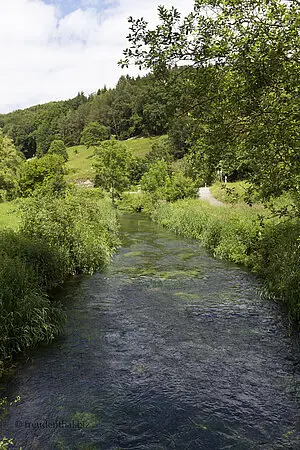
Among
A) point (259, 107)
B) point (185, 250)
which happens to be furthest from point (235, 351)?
point (185, 250)

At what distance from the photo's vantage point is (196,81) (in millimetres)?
8945

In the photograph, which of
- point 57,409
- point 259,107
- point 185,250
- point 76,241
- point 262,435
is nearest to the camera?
point 262,435

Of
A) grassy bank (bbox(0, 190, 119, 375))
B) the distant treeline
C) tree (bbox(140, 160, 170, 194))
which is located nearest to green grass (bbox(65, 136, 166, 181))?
the distant treeline

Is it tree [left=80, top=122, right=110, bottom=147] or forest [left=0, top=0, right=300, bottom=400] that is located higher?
tree [left=80, top=122, right=110, bottom=147]

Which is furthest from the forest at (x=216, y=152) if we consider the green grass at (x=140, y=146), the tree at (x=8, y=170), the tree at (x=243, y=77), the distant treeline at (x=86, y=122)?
the distant treeline at (x=86, y=122)

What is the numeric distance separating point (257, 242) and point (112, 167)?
1817 inches

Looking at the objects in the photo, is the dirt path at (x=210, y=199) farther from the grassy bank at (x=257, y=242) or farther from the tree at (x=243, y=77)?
the tree at (x=243, y=77)

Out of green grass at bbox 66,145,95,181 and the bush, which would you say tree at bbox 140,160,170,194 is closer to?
green grass at bbox 66,145,95,181

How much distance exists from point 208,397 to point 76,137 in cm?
15854

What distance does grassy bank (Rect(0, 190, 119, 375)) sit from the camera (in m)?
10.6

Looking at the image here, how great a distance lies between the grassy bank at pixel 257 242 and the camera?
13359 mm

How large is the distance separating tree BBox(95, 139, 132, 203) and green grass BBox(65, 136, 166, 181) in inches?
1278

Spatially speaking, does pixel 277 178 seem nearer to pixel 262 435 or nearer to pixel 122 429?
pixel 262 435

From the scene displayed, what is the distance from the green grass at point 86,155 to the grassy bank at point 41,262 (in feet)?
257
